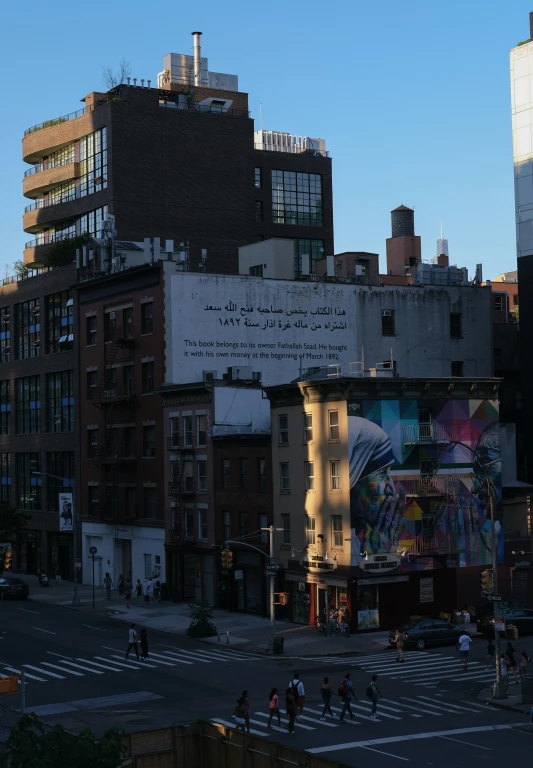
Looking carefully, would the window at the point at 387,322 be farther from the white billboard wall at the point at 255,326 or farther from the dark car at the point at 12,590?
the dark car at the point at 12,590

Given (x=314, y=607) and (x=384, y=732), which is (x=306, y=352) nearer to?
(x=314, y=607)

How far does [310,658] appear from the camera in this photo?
176 feet

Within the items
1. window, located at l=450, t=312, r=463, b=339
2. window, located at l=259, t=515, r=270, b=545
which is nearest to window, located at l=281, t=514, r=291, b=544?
window, located at l=259, t=515, r=270, b=545

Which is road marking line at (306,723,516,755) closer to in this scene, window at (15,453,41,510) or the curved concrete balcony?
window at (15,453,41,510)

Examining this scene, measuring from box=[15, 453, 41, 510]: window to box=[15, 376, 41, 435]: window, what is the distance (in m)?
2.19

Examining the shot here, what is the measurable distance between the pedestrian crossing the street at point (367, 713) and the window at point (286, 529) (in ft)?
74.3

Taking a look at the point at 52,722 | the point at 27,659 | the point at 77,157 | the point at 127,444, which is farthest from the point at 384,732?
the point at 77,157

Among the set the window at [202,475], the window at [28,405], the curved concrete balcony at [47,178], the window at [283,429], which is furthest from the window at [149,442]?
the curved concrete balcony at [47,178]

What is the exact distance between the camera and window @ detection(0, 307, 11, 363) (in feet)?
Answer: 339

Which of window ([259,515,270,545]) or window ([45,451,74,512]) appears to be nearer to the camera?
window ([259,515,270,545])

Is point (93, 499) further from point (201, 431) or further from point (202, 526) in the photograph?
point (201, 431)

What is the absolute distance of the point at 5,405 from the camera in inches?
4114

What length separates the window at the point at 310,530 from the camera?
2485 inches

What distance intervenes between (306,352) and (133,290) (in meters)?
12.5
